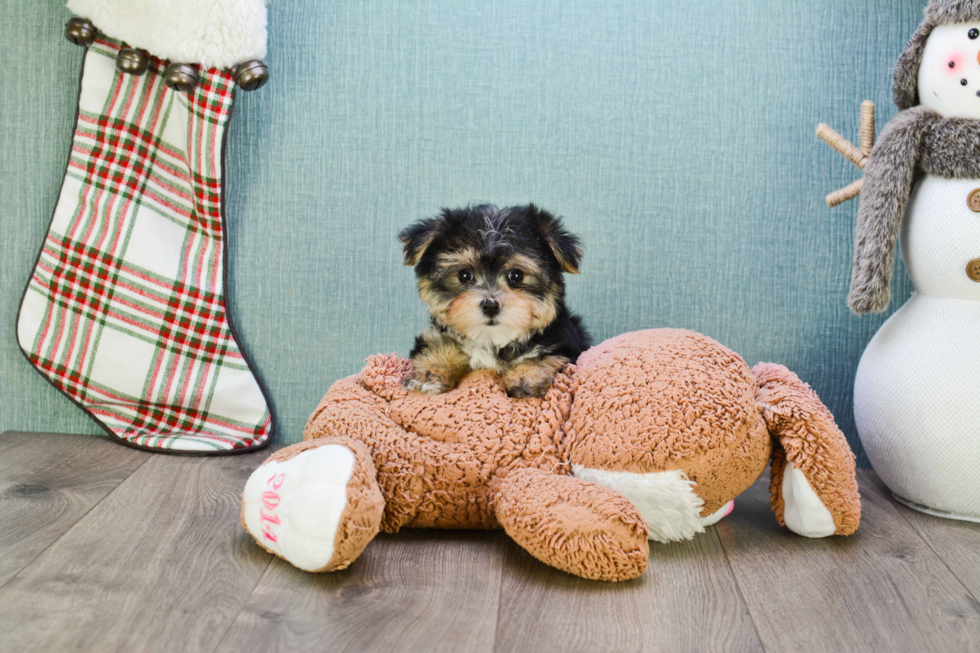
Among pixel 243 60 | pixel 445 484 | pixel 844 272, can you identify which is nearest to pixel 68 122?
pixel 243 60

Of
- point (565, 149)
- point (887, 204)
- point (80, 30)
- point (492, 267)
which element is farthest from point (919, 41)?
point (80, 30)

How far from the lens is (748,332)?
2.16m

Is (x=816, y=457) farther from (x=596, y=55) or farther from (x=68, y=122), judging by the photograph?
(x=68, y=122)

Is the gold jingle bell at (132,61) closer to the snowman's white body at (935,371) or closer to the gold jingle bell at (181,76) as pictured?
the gold jingle bell at (181,76)

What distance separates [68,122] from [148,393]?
756mm

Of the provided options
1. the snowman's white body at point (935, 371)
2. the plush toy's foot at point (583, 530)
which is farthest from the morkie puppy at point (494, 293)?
the snowman's white body at point (935, 371)

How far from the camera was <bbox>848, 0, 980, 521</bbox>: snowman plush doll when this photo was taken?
5.52ft

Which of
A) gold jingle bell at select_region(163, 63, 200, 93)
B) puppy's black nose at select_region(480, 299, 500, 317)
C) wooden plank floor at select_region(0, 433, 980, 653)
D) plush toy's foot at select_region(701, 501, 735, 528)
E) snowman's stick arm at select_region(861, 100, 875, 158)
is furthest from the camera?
gold jingle bell at select_region(163, 63, 200, 93)

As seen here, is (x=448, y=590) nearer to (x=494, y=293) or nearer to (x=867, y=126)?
(x=494, y=293)

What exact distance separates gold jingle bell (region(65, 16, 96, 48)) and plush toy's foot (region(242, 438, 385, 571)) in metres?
1.23

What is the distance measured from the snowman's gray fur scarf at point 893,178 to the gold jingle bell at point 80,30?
1.88 meters

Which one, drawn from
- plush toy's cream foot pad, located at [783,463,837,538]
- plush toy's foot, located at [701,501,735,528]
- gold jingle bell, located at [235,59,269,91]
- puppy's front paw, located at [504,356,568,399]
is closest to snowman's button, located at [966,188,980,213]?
plush toy's cream foot pad, located at [783,463,837,538]

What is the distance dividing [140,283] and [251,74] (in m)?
0.62

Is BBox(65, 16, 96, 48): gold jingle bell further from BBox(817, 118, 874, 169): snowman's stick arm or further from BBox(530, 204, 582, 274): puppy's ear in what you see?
BBox(817, 118, 874, 169): snowman's stick arm
